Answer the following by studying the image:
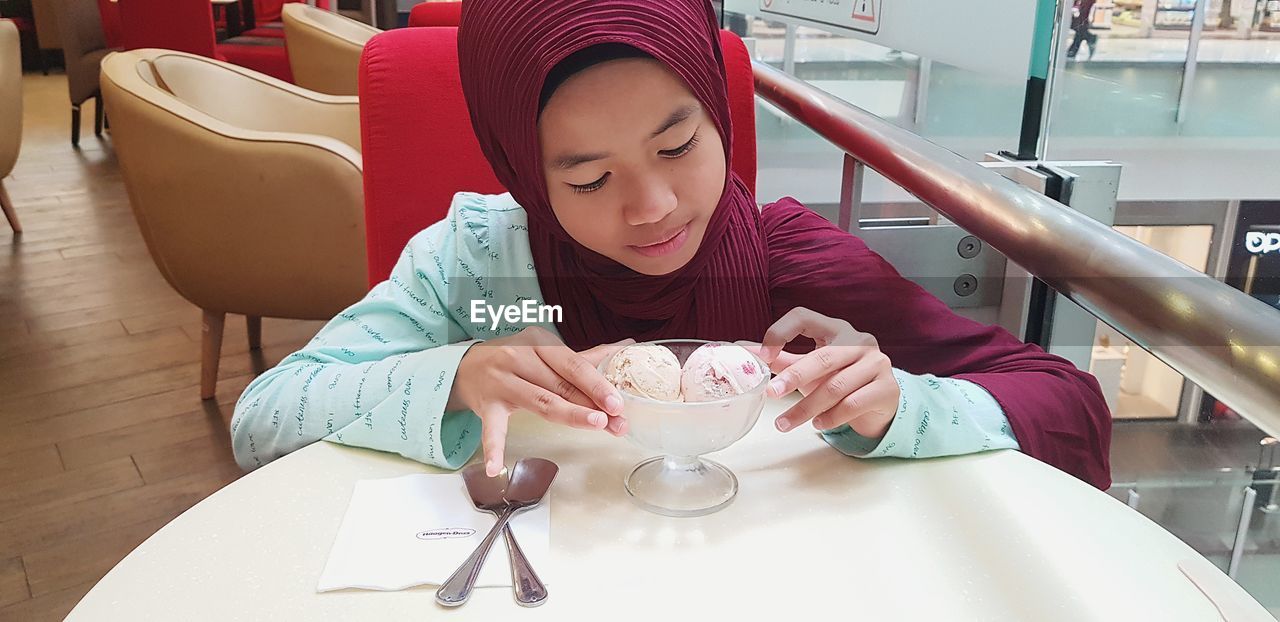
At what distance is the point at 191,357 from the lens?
9.03ft

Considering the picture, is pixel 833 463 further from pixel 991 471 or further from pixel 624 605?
pixel 624 605

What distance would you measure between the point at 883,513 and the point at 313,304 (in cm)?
184

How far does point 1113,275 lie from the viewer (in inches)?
25.0

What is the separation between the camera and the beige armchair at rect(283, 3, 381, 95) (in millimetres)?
3320

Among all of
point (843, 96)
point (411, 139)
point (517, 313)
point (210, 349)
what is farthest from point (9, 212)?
point (517, 313)

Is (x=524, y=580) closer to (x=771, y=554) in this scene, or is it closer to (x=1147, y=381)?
(x=771, y=554)

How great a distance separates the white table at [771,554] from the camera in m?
0.57

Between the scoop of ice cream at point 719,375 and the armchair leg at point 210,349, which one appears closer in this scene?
the scoop of ice cream at point 719,375

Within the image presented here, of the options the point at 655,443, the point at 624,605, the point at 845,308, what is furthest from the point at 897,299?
the point at 624,605

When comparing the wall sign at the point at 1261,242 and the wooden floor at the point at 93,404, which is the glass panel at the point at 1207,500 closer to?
the wall sign at the point at 1261,242

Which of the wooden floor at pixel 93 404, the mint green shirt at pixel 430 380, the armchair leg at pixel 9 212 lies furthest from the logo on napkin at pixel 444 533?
the armchair leg at pixel 9 212

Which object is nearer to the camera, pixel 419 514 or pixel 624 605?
pixel 624 605

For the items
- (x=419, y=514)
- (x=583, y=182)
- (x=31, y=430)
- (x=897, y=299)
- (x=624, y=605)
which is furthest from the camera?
(x=31, y=430)

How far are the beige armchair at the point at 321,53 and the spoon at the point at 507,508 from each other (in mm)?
2879
